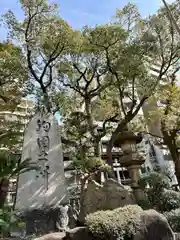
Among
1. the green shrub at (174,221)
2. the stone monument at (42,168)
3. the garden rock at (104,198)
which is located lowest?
the green shrub at (174,221)

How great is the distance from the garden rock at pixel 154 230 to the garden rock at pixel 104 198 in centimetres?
161

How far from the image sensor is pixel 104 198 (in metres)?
6.39

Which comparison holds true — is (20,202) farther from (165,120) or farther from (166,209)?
(165,120)

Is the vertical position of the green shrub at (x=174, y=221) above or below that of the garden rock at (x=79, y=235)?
above

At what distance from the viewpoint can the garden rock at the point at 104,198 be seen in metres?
6.26

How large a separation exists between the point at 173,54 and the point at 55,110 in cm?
677

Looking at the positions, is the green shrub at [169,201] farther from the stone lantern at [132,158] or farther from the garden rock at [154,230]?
the garden rock at [154,230]

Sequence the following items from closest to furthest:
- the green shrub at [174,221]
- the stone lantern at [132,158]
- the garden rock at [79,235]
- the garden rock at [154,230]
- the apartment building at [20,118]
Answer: the garden rock at [154,230] → the garden rock at [79,235] → the green shrub at [174,221] → the stone lantern at [132,158] → the apartment building at [20,118]

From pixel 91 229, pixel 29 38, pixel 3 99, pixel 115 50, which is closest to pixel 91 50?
pixel 115 50

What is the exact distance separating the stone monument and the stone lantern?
3.01 meters

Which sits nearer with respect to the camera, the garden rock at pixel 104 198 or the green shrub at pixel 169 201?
the garden rock at pixel 104 198

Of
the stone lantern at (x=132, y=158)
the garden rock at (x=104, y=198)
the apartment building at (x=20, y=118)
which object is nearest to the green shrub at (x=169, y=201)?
the stone lantern at (x=132, y=158)

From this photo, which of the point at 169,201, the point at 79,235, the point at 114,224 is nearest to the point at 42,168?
the point at 79,235

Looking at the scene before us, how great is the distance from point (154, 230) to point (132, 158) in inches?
201
